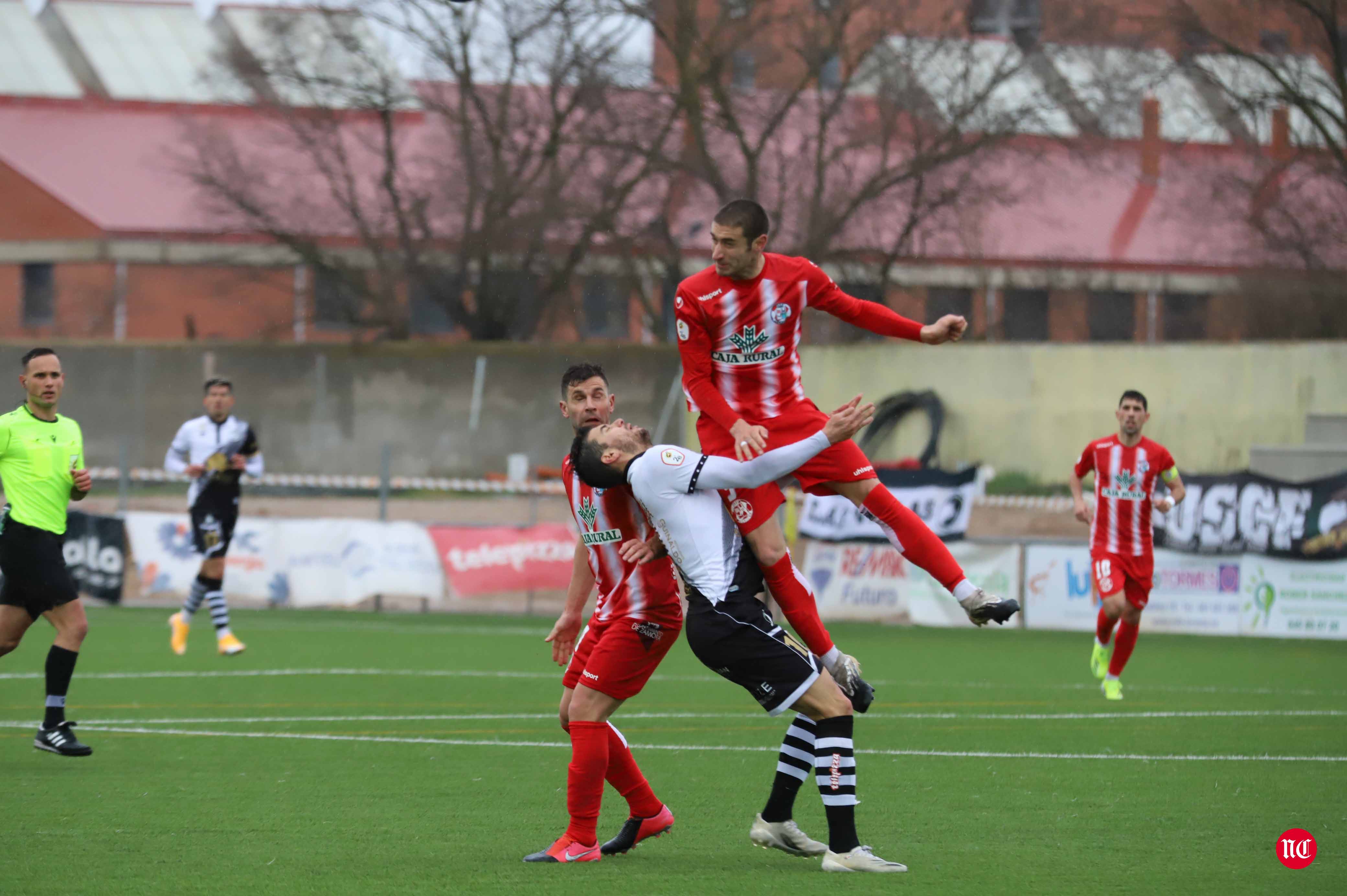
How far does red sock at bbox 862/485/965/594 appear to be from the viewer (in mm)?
7199

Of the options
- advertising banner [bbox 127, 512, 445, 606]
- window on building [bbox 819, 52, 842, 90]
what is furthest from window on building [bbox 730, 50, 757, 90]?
advertising banner [bbox 127, 512, 445, 606]

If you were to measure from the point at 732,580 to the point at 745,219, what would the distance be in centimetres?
161

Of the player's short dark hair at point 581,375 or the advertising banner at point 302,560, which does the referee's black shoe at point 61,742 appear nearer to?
the player's short dark hair at point 581,375

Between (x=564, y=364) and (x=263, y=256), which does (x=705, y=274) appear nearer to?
(x=564, y=364)

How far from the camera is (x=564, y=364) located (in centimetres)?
3438

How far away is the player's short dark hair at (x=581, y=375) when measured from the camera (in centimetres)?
687

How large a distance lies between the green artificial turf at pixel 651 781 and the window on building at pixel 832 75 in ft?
61.2

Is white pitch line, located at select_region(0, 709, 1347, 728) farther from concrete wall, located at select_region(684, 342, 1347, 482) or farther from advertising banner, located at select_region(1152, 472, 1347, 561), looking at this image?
concrete wall, located at select_region(684, 342, 1347, 482)

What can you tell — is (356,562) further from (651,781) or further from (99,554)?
(651,781)

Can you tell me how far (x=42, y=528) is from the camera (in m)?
9.34

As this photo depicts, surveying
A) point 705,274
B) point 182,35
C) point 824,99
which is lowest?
point 705,274

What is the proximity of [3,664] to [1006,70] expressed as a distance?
22.3 m

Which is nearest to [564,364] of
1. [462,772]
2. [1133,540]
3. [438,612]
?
[438,612]

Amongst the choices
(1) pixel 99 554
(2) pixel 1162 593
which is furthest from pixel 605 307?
(2) pixel 1162 593
